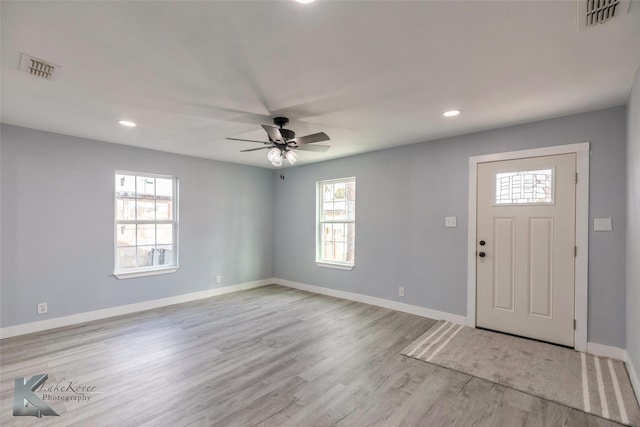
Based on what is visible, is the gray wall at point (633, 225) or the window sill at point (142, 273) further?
the window sill at point (142, 273)

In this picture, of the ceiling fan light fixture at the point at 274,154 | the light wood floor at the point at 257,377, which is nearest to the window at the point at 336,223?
the light wood floor at the point at 257,377

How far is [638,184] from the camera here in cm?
217

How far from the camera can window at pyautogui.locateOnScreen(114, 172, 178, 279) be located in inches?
175

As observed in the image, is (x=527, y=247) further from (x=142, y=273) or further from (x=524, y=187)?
(x=142, y=273)

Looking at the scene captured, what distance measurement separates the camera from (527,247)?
3.42 metres

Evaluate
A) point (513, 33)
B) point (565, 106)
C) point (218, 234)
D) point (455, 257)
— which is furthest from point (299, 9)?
point (218, 234)

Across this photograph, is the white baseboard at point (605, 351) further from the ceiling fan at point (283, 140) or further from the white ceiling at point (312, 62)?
the ceiling fan at point (283, 140)

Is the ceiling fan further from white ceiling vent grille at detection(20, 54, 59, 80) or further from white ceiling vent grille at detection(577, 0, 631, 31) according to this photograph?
white ceiling vent grille at detection(577, 0, 631, 31)

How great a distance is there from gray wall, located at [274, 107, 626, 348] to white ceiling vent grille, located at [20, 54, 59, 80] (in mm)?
3881

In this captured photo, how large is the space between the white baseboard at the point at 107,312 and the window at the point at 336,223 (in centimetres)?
179

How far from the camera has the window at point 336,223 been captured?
17.3 feet

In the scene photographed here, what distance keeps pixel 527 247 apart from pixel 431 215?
46.2 inches

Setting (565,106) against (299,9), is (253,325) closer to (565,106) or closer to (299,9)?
(299,9)

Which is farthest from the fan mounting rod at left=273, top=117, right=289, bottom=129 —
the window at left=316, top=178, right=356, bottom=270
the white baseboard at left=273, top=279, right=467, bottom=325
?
the white baseboard at left=273, top=279, right=467, bottom=325
